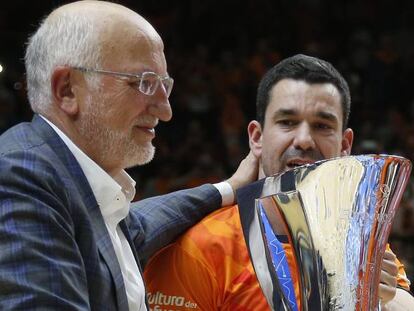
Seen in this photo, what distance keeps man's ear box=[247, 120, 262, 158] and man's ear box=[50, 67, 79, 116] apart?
2.41ft

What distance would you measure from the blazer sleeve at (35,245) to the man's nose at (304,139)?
2.72ft

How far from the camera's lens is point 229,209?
2361 mm

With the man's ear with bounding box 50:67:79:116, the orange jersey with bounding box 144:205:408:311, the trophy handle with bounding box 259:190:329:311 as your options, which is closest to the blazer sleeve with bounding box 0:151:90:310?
the man's ear with bounding box 50:67:79:116

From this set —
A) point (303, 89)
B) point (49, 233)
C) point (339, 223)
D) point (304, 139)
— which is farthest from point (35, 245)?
point (303, 89)

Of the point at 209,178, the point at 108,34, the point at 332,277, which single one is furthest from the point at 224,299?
the point at 209,178

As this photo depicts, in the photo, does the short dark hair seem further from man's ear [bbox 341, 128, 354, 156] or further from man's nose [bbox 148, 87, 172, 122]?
man's nose [bbox 148, 87, 172, 122]

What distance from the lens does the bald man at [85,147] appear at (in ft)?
4.89

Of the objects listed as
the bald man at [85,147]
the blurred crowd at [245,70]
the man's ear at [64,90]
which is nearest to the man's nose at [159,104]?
the bald man at [85,147]

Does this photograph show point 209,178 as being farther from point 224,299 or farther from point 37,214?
point 37,214

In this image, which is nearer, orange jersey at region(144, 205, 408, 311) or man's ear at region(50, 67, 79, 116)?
man's ear at region(50, 67, 79, 116)

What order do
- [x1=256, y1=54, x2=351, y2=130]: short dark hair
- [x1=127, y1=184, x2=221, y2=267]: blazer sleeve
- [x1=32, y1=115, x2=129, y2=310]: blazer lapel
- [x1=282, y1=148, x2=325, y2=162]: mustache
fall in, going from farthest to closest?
[x1=256, y1=54, x2=351, y2=130]: short dark hair
[x1=282, y1=148, x2=325, y2=162]: mustache
[x1=127, y1=184, x2=221, y2=267]: blazer sleeve
[x1=32, y1=115, x2=129, y2=310]: blazer lapel

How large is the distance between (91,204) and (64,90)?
0.24 metres

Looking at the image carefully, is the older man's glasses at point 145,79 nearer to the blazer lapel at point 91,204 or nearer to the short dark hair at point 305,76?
the blazer lapel at point 91,204

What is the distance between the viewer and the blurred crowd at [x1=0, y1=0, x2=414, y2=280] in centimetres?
639
